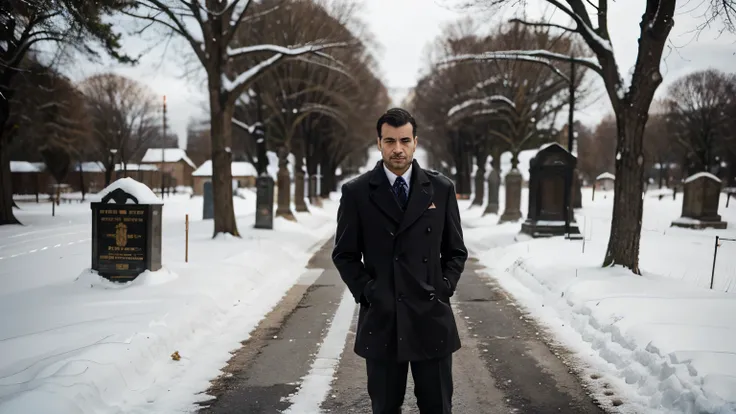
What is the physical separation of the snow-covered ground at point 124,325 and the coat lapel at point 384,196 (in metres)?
2.68

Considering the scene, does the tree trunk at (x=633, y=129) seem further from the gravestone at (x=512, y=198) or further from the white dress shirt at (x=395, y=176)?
the gravestone at (x=512, y=198)

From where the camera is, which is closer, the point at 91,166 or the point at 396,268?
the point at 396,268

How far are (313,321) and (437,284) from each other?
463 cm

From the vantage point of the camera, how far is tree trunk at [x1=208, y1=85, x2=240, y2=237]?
15062mm

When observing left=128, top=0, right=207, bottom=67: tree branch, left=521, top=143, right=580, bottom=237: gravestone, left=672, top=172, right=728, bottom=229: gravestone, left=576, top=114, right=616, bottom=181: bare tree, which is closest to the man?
left=128, top=0, right=207, bottom=67: tree branch

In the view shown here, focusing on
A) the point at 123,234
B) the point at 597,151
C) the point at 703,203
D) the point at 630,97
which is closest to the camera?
the point at 123,234

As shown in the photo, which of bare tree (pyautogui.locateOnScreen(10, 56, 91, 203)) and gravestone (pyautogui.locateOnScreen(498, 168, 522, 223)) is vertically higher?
bare tree (pyautogui.locateOnScreen(10, 56, 91, 203))

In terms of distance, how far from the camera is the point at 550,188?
1708 centimetres

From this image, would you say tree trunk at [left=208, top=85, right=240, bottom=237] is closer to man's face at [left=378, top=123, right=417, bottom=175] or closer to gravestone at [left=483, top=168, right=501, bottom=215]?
man's face at [left=378, top=123, right=417, bottom=175]

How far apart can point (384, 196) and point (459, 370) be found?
9.92 ft

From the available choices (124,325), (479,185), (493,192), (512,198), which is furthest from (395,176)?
(479,185)

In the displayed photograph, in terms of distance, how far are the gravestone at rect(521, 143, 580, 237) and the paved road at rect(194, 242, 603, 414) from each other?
9318 millimetres

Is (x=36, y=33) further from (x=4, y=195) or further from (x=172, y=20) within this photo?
(x=4, y=195)

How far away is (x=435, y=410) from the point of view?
3.10 m
